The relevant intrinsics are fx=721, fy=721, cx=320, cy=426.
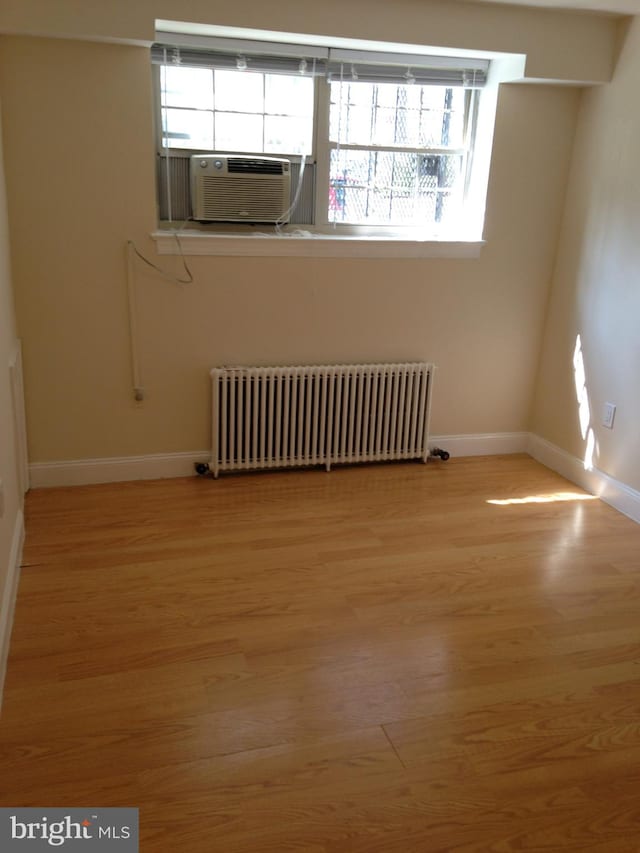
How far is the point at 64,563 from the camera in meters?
2.94

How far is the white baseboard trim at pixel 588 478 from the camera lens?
12.0 feet

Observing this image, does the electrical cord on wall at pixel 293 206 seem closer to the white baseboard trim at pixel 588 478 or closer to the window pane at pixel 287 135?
the window pane at pixel 287 135

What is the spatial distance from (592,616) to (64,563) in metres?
2.09

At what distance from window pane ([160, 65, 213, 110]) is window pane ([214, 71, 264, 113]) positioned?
0.05 meters

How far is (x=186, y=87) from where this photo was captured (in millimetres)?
3555

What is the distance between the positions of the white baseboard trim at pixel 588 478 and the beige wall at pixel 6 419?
289 cm

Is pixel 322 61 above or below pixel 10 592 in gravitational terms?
above

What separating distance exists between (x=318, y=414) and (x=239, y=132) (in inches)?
59.8

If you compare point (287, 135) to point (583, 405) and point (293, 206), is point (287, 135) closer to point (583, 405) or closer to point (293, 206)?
point (293, 206)

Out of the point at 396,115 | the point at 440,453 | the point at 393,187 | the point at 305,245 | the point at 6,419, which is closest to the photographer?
the point at 6,419

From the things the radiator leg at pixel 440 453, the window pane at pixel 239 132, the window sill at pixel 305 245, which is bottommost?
the radiator leg at pixel 440 453

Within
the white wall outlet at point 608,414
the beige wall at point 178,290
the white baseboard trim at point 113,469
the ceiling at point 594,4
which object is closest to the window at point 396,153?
the beige wall at point 178,290

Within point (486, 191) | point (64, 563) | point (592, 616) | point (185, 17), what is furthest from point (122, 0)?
point (592, 616)

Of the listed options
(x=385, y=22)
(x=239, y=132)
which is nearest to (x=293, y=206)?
(x=239, y=132)
